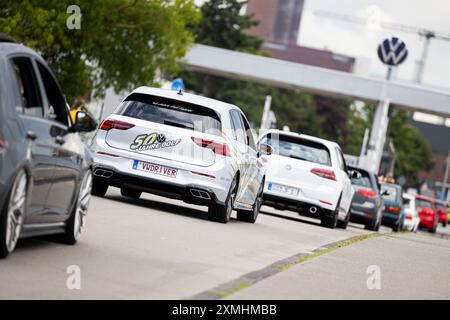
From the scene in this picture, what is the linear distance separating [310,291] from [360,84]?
50306mm

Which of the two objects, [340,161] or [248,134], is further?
[340,161]

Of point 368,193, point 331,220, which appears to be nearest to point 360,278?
point 331,220

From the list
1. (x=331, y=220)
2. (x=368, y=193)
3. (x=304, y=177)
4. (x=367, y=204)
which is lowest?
(x=367, y=204)

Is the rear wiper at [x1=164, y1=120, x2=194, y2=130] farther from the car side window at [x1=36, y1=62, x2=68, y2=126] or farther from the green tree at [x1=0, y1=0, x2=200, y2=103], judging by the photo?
the green tree at [x1=0, y1=0, x2=200, y2=103]

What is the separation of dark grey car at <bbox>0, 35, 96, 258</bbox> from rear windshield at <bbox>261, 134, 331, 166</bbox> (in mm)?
12661

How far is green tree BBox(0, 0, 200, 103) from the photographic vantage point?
32.1 m

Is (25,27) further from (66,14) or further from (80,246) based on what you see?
(80,246)

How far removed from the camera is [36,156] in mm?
10258

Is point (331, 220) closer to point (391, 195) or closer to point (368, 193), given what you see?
point (368, 193)

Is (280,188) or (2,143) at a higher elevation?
(2,143)

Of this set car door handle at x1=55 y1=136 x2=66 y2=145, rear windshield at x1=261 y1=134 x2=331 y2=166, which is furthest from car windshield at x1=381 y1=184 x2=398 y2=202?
car door handle at x1=55 y1=136 x2=66 y2=145

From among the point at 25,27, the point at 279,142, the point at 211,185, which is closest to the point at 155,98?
the point at 211,185

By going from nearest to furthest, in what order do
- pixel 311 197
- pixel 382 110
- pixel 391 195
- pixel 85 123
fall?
pixel 85 123
pixel 311 197
pixel 391 195
pixel 382 110

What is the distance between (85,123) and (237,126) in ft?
26.6
